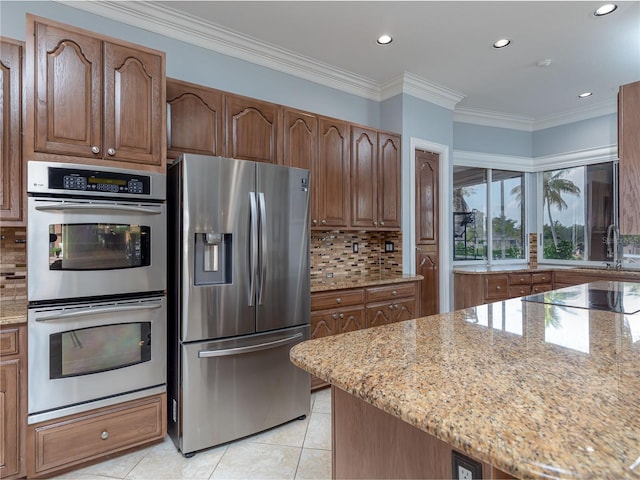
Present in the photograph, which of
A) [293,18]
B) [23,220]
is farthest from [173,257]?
[293,18]

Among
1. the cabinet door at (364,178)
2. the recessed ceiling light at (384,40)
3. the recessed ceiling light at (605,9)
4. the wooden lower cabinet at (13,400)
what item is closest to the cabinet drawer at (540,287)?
the cabinet door at (364,178)

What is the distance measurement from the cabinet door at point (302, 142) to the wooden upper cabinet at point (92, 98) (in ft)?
3.44

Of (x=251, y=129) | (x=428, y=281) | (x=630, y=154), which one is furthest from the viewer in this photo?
(x=428, y=281)

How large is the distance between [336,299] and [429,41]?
2373 mm

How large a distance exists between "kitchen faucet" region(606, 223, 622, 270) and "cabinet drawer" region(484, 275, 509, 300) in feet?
4.45

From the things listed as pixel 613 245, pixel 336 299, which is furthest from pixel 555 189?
pixel 336 299

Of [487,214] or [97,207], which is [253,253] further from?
[487,214]

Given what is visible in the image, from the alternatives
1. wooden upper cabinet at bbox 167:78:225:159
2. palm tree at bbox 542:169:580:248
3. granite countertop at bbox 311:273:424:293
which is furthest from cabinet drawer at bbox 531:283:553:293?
wooden upper cabinet at bbox 167:78:225:159

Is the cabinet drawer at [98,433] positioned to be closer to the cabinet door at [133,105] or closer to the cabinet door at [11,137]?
the cabinet door at [11,137]

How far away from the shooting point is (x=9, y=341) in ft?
5.74

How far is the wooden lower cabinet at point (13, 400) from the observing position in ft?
5.69

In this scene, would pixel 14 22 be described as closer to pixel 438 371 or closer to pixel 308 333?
pixel 308 333

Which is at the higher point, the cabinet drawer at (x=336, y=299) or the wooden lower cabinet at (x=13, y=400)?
the cabinet drawer at (x=336, y=299)

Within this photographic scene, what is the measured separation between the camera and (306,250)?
8.34 feet
